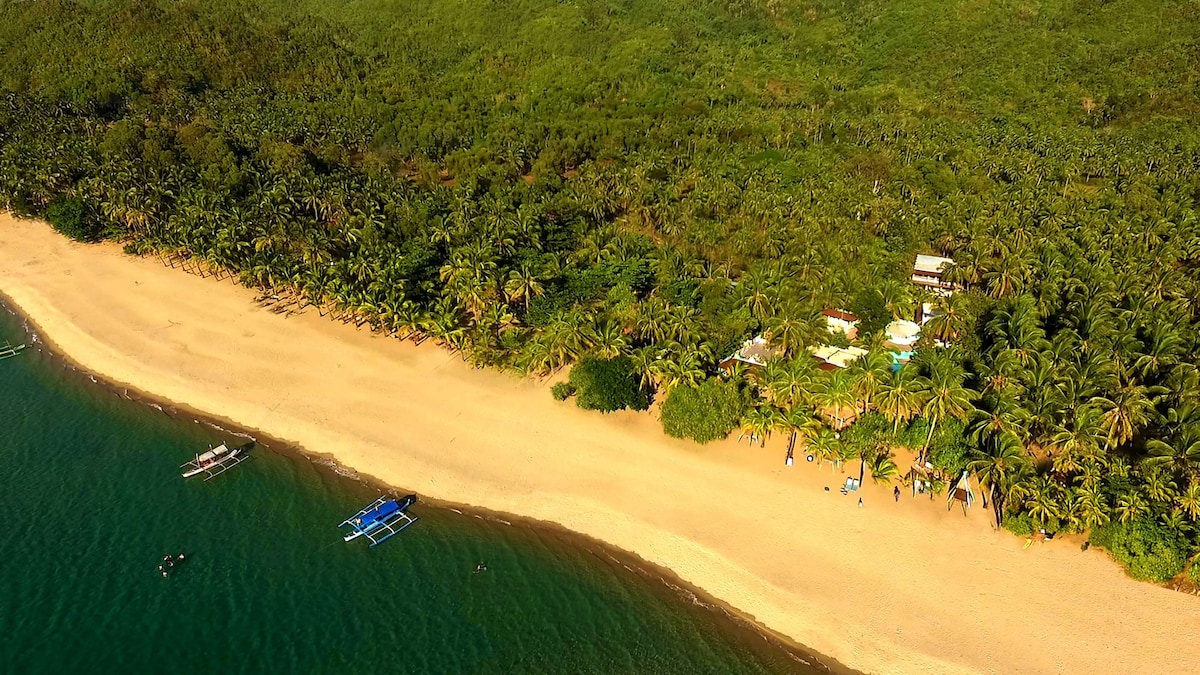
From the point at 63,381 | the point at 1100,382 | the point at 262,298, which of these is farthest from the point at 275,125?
the point at 1100,382

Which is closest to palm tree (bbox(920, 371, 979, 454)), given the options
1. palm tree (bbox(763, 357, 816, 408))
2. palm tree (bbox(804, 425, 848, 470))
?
palm tree (bbox(804, 425, 848, 470))

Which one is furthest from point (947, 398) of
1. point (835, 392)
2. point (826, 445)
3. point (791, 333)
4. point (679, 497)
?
point (679, 497)

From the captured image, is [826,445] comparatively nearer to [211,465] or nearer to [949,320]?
[949,320]

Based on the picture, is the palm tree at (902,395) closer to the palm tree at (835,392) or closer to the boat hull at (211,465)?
the palm tree at (835,392)

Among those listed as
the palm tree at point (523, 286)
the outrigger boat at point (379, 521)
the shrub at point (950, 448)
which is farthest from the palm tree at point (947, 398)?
the outrigger boat at point (379, 521)

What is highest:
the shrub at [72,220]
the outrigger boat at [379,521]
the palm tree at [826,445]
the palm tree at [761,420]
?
the shrub at [72,220]

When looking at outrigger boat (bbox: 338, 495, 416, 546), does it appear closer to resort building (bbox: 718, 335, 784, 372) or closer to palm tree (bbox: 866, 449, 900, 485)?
resort building (bbox: 718, 335, 784, 372)
